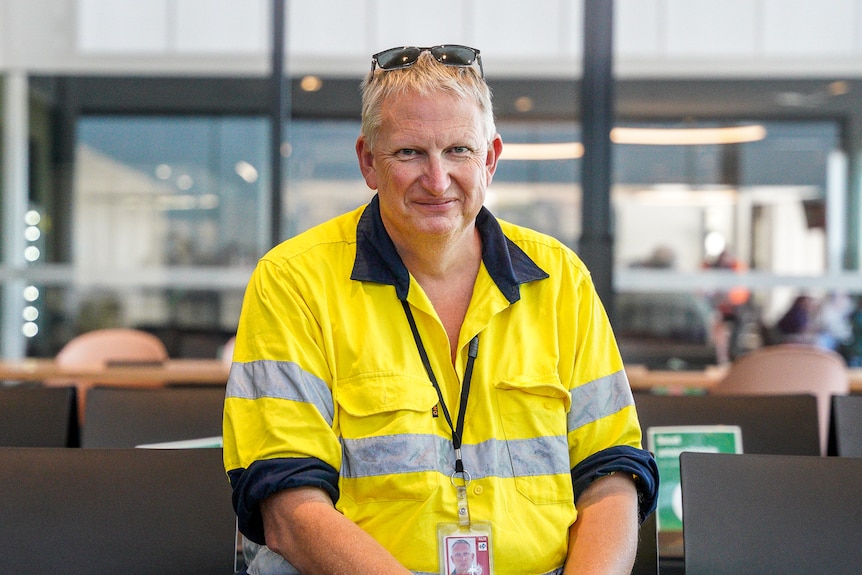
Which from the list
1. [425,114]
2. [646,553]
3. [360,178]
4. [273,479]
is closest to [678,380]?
[646,553]

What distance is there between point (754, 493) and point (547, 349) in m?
0.56

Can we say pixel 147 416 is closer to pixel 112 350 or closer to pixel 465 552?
pixel 465 552

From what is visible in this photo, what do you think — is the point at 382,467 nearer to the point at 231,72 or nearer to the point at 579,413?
the point at 579,413

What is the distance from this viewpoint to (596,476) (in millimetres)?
1713

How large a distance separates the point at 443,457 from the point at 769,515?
2.38ft

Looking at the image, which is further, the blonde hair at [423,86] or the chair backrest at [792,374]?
the chair backrest at [792,374]

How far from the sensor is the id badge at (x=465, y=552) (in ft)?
5.22

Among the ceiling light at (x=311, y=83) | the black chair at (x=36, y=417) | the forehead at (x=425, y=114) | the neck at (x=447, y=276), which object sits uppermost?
the ceiling light at (x=311, y=83)

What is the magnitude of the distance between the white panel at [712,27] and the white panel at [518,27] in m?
0.88

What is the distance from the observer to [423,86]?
5.43 feet

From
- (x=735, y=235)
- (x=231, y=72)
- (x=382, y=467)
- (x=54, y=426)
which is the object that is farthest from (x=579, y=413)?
(x=231, y=72)

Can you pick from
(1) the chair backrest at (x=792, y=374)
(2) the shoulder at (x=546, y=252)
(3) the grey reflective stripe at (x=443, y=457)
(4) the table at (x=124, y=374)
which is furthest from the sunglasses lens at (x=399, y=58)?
(4) the table at (x=124, y=374)

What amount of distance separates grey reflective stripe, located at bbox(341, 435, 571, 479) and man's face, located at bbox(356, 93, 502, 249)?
1.23ft

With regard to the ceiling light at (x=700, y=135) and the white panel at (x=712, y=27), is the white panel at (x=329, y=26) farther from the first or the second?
the white panel at (x=712, y=27)
